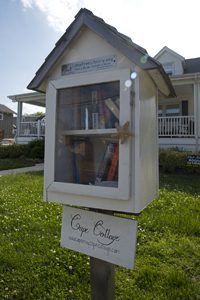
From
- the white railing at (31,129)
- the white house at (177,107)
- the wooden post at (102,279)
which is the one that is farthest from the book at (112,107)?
the white railing at (31,129)

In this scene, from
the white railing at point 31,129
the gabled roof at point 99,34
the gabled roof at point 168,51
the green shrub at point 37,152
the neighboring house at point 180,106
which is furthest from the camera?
the white railing at point 31,129

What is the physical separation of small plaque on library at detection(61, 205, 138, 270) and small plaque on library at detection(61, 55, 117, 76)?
2.81 ft

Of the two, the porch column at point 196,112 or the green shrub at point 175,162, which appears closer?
the green shrub at point 175,162

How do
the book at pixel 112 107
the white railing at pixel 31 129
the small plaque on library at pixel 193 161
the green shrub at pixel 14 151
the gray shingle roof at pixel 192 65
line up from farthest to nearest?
1. the white railing at pixel 31 129
2. the gray shingle roof at pixel 192 65
3. the green shrub at pixel 14 151
4. the small plaque on library at pixel 193 161
5. the book at pixel 112 107

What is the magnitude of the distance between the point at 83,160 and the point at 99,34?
0.74m

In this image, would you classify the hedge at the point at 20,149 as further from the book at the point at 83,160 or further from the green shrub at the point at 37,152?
the book at the point at 83,160

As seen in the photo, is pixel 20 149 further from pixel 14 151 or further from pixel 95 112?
pixel 95 112

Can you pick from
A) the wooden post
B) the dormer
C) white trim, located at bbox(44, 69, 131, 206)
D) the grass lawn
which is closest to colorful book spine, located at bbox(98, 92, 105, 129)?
white trim, located at bbox(44, 69, 131, 206)

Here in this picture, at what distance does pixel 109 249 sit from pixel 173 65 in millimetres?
12964

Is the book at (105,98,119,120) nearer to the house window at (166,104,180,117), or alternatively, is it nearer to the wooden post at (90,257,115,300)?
the wooden post at (90,257,115,300)

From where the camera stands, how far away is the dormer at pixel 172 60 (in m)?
12.4

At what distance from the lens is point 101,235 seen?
1.37 meters

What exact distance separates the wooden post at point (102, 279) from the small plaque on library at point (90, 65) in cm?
123

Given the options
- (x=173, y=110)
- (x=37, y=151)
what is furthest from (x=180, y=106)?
(x=37, y=151)
